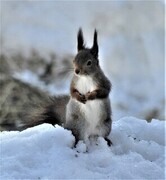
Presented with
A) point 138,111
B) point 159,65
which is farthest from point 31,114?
point 159,65

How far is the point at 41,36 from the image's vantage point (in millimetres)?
5934

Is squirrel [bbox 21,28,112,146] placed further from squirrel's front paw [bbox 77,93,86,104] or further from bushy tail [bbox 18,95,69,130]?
bushy tail [bbox 18,95,69,130]

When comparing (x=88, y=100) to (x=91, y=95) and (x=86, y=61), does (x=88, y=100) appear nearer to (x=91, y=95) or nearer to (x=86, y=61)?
(x=91, y=95)

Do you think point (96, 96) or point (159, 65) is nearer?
point (96, 96)

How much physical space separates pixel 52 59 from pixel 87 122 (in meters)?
3.38

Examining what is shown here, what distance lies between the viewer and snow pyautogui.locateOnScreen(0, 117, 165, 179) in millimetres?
2150

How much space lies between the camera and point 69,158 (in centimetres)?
224

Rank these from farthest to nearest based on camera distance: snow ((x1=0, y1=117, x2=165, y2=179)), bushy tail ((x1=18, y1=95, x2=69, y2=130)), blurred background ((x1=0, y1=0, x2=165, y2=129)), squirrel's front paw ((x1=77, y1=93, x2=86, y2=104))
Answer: blurred background ((x1=0, y1=0, x2=165, y2=129)) < bushy tail ((x1=18, y1=95, x2=69, y2=130)) < squirrel's front paw ((x1=77, y1=93, x2=86, y2=104)) < snow ((x1=0, y1=117, x2=165, y2=179))

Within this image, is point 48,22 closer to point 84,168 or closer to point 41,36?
point 41,36

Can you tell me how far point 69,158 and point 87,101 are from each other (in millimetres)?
271

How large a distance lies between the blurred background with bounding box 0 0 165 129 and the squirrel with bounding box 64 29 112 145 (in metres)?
2.76

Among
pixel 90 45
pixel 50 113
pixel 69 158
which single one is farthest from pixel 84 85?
pixel 90 45

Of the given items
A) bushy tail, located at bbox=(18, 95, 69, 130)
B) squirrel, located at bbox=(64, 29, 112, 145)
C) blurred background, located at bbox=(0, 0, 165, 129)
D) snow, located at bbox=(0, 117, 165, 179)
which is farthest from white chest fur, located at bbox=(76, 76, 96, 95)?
blurred background, located at bbox=(0, 0, 165, 129)

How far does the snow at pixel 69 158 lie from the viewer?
2.15 metres
